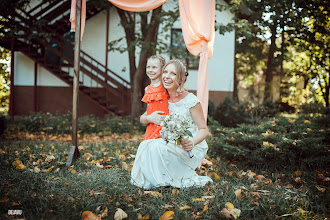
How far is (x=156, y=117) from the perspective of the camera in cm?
329

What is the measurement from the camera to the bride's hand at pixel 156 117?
3277 mm

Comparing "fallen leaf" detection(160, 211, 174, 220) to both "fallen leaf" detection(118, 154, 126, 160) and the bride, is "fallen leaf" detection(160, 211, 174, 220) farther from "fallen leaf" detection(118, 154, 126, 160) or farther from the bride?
"fallen leaf" detection(118, 154, 126, 160)

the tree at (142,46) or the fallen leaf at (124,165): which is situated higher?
the tree at (142,46)

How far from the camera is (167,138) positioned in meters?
2.74

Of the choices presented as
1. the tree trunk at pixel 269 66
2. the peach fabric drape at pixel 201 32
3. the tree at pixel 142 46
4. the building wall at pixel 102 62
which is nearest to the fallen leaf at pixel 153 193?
the peach fabric drape at pixel 201 32

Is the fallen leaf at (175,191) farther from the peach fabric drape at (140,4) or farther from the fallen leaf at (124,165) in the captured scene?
the peach fabric drape at (140,4)

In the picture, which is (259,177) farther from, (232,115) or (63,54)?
(63,54)

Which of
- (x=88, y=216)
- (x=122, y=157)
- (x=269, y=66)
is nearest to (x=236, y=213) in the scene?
(x=88, y=216)

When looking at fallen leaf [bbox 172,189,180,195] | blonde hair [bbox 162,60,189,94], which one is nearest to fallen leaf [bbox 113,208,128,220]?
fallen leaf [bbox 172,189,180,195]

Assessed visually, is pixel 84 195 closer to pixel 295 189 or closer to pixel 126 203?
pixel 126 203

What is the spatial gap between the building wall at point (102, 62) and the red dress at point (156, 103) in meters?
8.63

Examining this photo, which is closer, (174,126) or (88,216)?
Answer: (88,216)

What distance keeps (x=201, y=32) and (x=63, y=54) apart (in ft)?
30.2

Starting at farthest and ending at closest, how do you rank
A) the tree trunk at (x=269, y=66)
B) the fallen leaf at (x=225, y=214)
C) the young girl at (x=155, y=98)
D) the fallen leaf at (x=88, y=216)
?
1. the tree trunk at (x=269, y=66)
2. the young girl at (x=155, y=98)
3. the fallen leaf at (x=225, y=214)
4. the fallen leaf at (x=88, y=216)
